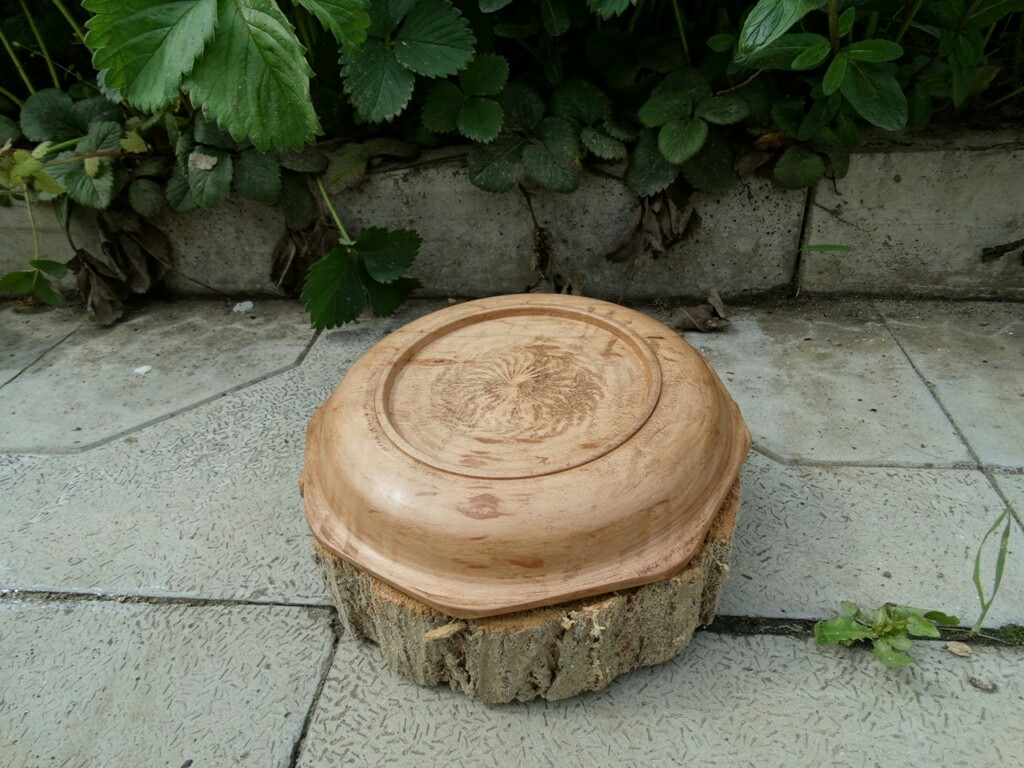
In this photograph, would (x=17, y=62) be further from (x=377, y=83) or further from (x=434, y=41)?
(x=434, y=41)

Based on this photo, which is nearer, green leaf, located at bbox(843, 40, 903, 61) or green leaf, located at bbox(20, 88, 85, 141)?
green leaf, located at bbox(843, 40, 903, 61)

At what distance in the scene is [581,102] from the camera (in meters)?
2.43

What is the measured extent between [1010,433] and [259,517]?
2086 millimetres

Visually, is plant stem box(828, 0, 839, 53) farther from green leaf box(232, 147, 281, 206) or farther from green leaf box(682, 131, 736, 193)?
green leaf box(232, 147, 281, 206)

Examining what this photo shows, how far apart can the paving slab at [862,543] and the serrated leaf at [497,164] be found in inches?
48.7

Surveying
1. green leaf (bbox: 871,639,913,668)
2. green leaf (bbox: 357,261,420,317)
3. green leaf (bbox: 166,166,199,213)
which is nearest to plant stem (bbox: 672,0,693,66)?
green leaf (bbox: 357,261,420,317)

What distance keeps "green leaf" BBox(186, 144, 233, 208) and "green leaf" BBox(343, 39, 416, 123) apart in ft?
2.09

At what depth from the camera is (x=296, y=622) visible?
1.56 m

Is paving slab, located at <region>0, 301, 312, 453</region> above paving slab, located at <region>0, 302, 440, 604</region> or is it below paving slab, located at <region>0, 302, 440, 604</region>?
above

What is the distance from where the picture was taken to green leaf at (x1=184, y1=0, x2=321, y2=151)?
5.12 ft

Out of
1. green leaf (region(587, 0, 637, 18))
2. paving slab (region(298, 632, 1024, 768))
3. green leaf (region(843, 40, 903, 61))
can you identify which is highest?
green leaf (region(587, 0, 637, 18))

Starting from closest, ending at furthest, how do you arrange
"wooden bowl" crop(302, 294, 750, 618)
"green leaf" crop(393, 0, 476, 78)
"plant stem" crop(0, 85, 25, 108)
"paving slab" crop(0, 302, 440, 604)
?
"wooden bowl" crop(302, 294, 750, 618) < "paving slab" crop(0, 302, 440, 604) < "green leaf" crop(393, 0, 476, 78) < "plant stem" crop(0, 85, 25, 108)

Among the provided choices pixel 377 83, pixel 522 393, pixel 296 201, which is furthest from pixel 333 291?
pixel 522 393

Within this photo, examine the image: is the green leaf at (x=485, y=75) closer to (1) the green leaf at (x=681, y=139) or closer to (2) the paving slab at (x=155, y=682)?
(1) the green leaf at (x=681, y=139)
